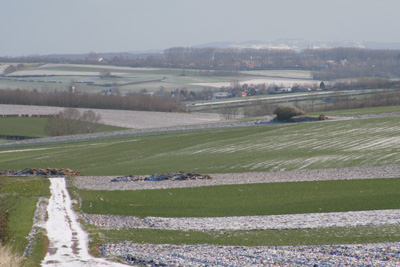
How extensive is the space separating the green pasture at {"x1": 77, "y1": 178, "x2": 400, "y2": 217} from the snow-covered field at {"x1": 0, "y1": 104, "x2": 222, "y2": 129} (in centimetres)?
6482

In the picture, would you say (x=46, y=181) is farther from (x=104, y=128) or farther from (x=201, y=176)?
(x=104, y=128)

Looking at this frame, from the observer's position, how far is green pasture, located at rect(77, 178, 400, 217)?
2616 cm

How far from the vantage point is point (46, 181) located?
38.8 metres

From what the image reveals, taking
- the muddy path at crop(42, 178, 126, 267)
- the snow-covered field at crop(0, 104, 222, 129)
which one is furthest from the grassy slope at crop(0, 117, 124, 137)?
the muddy path at crop(42, 178, 126, 267)

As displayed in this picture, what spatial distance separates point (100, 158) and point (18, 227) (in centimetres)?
3187

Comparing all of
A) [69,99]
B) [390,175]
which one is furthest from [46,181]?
[69,99]

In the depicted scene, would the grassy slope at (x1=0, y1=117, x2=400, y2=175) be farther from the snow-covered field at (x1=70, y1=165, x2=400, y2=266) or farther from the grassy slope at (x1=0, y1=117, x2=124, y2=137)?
the grassy slope at (x1=0, y1=117, x2=124, y2=137)

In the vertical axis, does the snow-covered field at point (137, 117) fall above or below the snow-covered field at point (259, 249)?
below

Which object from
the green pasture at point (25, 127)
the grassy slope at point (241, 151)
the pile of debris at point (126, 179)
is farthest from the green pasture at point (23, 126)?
the pile of debris at point (126, 179)

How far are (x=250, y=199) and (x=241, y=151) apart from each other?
2108 centimetres

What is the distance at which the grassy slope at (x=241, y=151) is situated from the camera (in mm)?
43031

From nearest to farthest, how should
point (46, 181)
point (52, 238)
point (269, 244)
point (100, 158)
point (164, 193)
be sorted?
point (269, 244) < point (52, 238) < point (164, 193) < point (46, 181) < point (100, 158)

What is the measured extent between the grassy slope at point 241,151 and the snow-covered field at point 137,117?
106ft

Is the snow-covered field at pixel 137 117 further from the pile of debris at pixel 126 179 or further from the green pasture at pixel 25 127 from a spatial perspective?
the pile of debris at pixel 126 179
